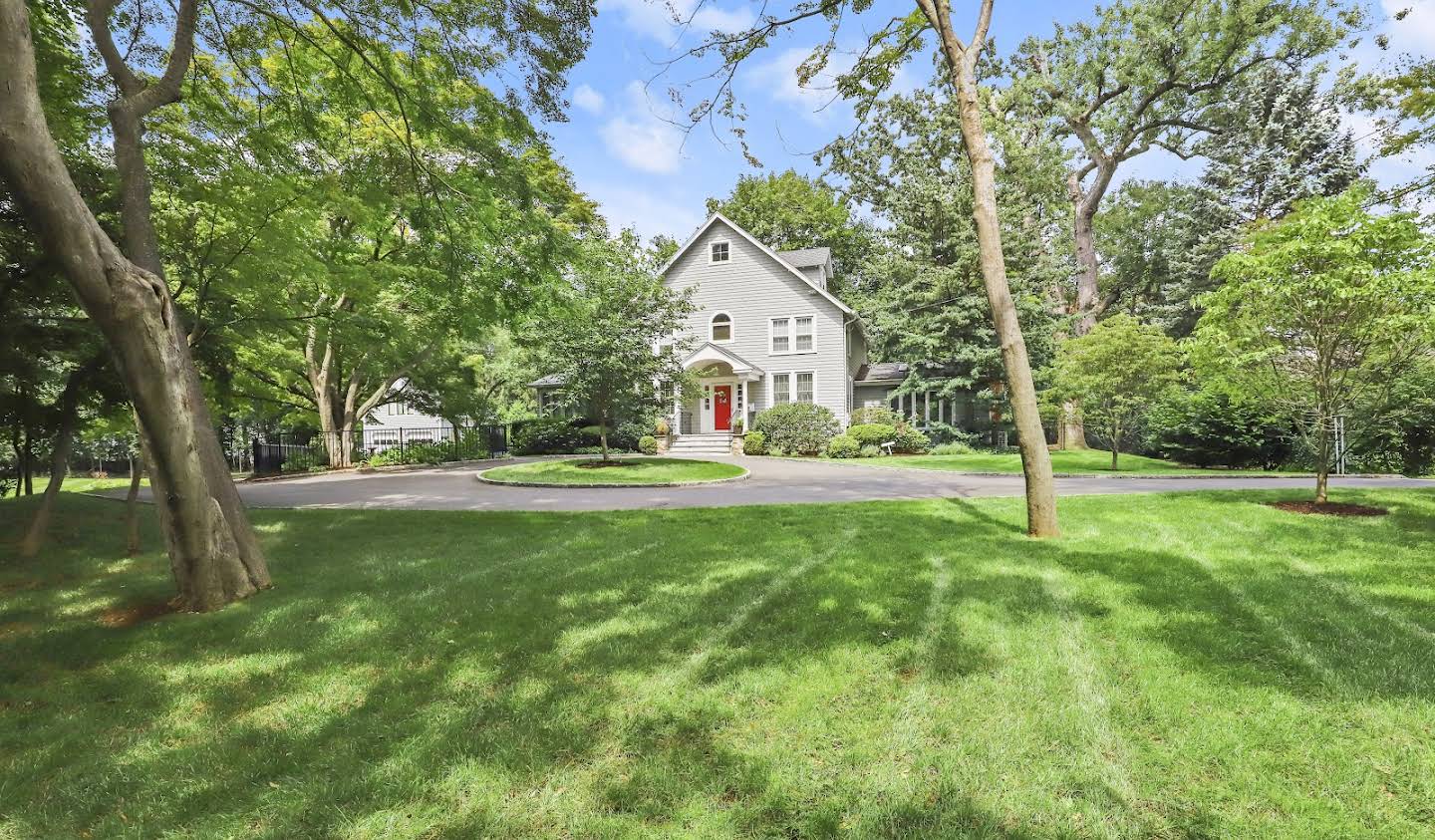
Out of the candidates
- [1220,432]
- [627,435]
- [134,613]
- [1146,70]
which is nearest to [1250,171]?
[1146,70]

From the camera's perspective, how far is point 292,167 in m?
8.63

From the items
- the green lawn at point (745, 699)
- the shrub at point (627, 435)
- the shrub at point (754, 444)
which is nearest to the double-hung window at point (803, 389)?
the shrub at point (754, 444)

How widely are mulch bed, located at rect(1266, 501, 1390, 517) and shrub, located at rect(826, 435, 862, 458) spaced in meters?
14.3

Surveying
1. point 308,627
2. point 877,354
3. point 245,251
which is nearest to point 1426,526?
point 308,627

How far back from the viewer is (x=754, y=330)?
26.8 m

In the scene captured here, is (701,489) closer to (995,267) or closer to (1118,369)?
(995,267)

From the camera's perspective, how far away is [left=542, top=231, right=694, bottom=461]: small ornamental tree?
52.5ft

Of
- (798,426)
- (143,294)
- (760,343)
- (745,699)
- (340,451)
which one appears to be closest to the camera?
(745,699)

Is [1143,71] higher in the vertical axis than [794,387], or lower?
higher

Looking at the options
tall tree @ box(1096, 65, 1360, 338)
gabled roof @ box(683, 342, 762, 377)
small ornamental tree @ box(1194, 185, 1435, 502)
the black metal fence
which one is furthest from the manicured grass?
tall tree @ box(1096, 65, 1360, 338)

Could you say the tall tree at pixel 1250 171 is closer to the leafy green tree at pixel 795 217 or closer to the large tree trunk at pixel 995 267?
the leafy green tree at pixel 795 217

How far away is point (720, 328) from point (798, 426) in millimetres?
6483

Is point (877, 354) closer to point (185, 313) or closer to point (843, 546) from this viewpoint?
point (843, 546)

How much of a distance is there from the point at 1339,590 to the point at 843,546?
394 centimetres
